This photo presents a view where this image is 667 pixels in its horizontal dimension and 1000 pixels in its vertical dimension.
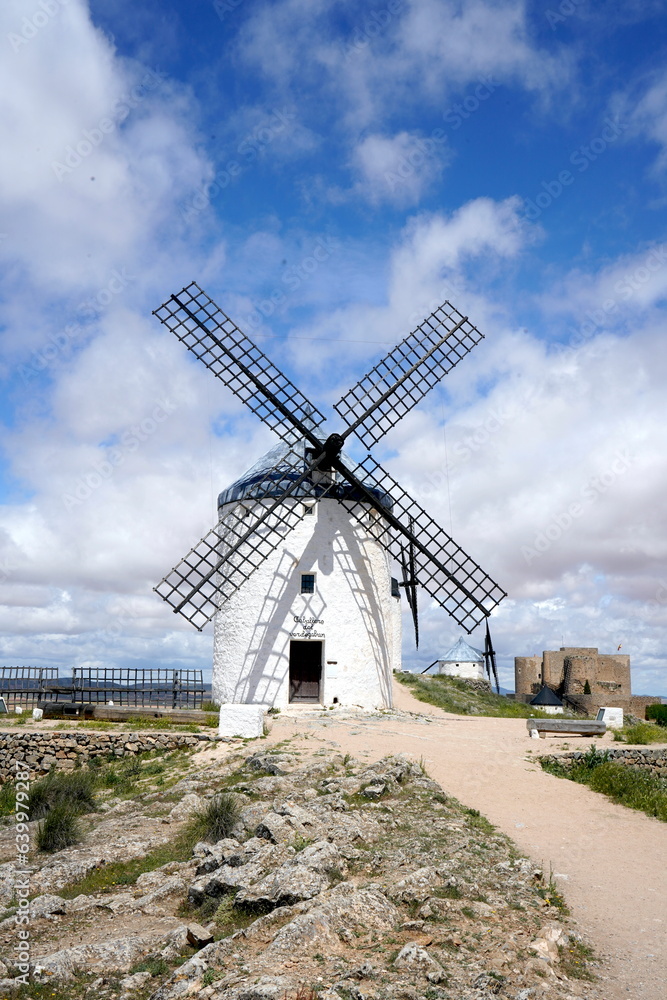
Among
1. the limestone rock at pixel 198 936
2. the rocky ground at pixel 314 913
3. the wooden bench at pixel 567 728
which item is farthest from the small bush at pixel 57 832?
the wooden bench at pixel 567 728

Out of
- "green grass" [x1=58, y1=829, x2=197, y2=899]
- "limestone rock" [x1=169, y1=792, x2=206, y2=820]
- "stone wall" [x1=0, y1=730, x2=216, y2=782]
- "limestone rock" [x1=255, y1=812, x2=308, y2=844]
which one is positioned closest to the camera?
"green grass" [x1=58, y1=829, x2=197, y2=899]

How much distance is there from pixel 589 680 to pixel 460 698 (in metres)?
11.1

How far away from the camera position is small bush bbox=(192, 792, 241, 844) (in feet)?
34.7

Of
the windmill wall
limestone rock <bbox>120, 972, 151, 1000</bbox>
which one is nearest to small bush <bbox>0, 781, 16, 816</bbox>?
the windmill wall

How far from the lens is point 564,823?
460 inches

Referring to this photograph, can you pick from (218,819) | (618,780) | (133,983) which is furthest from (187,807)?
(618,780)

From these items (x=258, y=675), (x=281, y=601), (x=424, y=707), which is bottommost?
(x=424, y=707)

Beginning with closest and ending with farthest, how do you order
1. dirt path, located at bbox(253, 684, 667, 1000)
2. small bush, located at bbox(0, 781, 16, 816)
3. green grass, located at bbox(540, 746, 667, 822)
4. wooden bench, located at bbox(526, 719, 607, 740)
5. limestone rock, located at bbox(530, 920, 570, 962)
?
1. limestone rock, located at bbox(530, 920, 570, 962)
2. dirt path, located at bbox(253, 684, 667, 1000)
3. green grass, located at bbox(540, 746, 667, 822)
4. small bush, located at bbox(0, 781, 16, 816)
5. wooden bench, located at bbox(526, 719, 607, 740)

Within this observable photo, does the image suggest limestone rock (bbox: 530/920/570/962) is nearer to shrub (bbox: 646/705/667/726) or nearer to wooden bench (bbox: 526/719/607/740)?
wooden bench (bbox: 526/719/607/740)

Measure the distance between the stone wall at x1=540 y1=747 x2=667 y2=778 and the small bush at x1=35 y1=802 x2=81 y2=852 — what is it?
31.4ft

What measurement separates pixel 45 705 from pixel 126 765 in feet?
19.3

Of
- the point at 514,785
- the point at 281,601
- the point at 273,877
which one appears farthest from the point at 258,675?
the point at 273,877

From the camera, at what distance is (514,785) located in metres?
13.8

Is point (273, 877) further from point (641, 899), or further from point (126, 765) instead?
point (126, 765)
